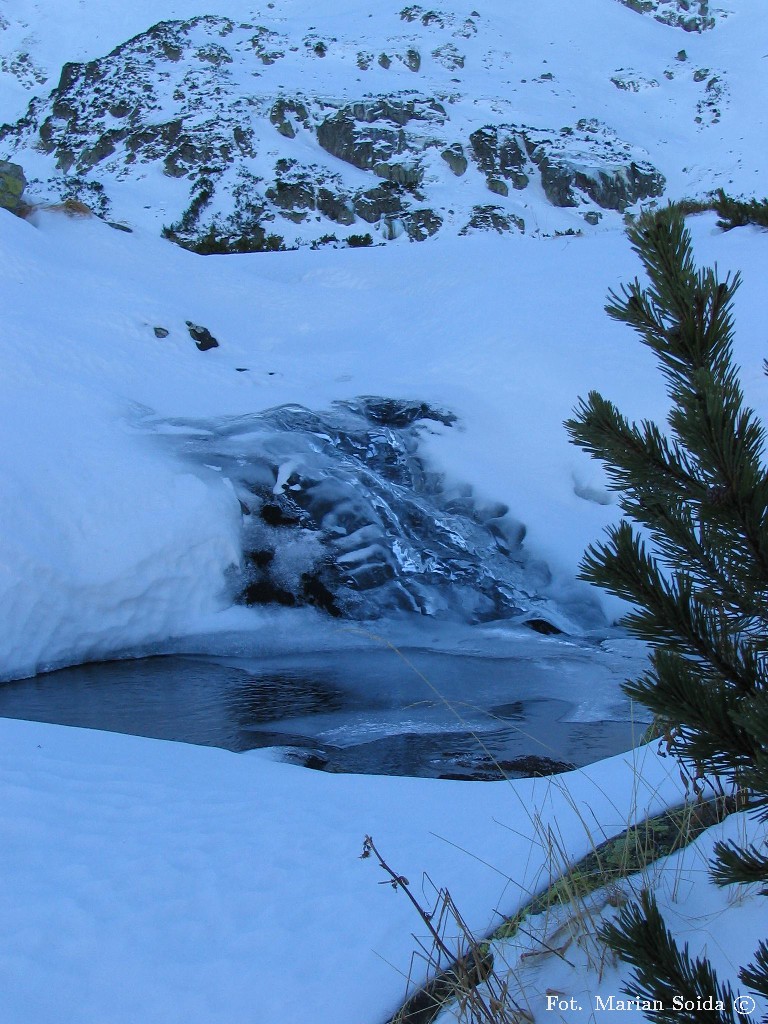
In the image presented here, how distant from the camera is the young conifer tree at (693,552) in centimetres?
104

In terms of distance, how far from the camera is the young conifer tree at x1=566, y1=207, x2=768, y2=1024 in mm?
1040

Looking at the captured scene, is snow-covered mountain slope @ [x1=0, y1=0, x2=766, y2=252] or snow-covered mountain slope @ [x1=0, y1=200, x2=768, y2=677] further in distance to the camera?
snow-covered mountain slope @ [x1=0, y1=0, x2=766, y2=252]

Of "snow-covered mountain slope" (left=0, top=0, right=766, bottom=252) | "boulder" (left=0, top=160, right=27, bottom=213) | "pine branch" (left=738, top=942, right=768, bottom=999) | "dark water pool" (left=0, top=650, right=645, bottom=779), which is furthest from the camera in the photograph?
"snow-covered mountain slope" (left=0, top=0, right=766, bottom=252)

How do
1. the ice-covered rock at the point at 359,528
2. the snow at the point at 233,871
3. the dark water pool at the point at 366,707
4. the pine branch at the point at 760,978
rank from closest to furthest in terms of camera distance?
1. the pine branch at the point at 760,978
2. the snow at the point at 233,871
3. the dark water pool at the point at 366,707
4. the ice-covered rock at the point at 359,528

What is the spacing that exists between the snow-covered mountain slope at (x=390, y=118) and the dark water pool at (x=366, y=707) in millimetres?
20187

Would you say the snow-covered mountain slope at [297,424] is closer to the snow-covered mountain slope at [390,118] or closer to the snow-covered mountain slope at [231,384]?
the snow-covered mountain slope at [231,384]

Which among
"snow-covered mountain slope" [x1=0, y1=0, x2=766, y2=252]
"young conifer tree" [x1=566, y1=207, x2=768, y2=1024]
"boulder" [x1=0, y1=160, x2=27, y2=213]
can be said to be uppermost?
"snow-covered mountain slope" [x1=0, y1=0, x2=766, y2=252]

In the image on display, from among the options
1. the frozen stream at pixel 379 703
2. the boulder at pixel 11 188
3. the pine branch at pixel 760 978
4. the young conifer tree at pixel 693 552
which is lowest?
the frozen stream at pixel 379 703

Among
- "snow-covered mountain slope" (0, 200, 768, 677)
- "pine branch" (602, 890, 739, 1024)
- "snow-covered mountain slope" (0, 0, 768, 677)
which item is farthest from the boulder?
"pine branch" (602, 890, 739, 1024)

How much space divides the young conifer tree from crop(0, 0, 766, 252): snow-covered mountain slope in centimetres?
2373

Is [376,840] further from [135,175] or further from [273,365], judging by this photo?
[135,175]

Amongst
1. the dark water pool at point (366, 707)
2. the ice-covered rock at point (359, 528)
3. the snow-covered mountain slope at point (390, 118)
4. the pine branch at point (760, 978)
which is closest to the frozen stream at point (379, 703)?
the dark water pool at point (366, 707)

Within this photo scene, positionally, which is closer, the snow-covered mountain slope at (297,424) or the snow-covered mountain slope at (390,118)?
the snow-covered mountain slope at (297,424)

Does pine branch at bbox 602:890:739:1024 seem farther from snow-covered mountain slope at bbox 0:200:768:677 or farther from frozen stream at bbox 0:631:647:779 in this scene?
snow-covered mountain slope at bbox 0:200:768:677
